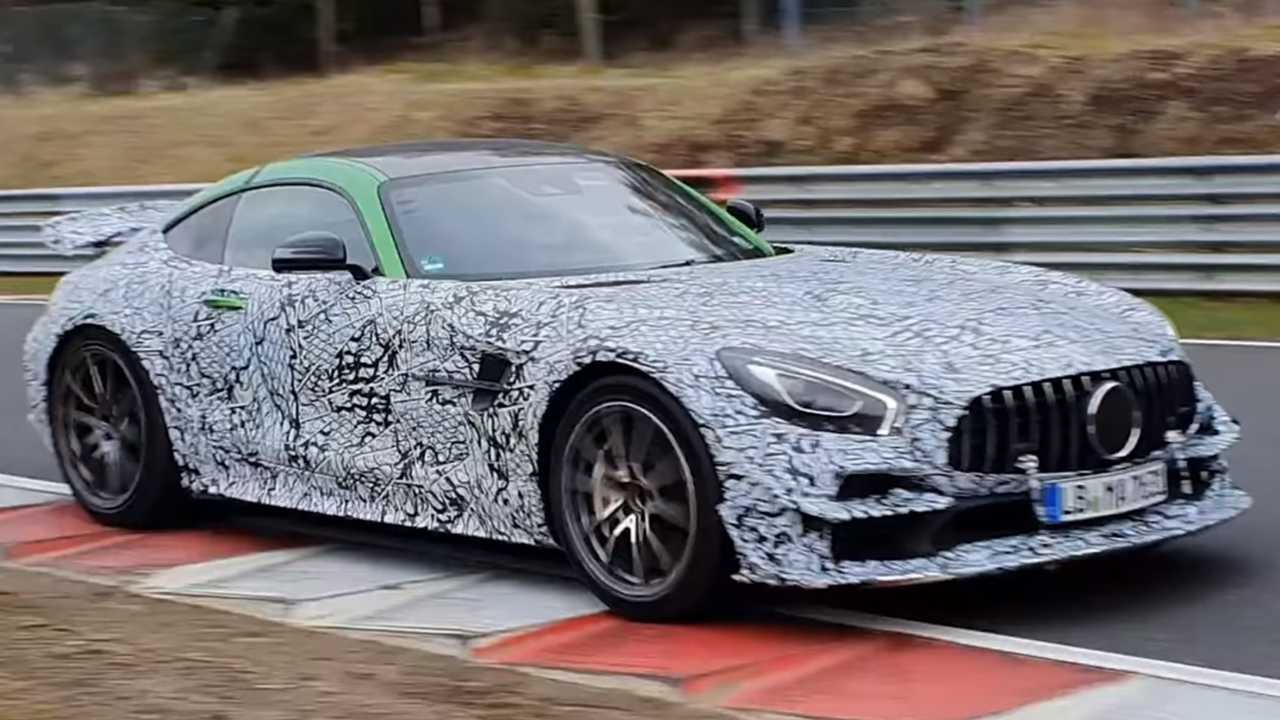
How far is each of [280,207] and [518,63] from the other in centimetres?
2207

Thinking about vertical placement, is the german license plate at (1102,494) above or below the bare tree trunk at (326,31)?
below

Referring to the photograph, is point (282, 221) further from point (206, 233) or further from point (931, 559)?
point (931, 559)

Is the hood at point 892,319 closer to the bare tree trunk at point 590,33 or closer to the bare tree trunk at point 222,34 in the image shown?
the bare tree trunk at point 590,33

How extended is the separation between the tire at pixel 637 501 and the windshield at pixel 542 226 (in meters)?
0.88

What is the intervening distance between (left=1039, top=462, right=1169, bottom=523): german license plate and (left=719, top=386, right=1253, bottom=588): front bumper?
63mm

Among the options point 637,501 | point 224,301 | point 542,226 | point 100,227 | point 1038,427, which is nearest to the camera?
point 1038,427

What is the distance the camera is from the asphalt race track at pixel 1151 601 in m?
6.04

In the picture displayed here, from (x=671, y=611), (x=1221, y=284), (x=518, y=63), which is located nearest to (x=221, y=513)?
(x=671, y=611)

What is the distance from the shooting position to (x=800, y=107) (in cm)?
2084

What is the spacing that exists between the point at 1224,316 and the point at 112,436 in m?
7.45

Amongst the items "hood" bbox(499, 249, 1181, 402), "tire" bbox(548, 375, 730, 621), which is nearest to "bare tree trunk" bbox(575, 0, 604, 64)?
"hood" bbox(499, 249, 1181, 402)

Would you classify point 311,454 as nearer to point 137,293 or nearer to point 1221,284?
point 137,293

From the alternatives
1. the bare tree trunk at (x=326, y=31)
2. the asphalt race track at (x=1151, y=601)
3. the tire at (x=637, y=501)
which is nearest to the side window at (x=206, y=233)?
the tire at (x=637, y=501)

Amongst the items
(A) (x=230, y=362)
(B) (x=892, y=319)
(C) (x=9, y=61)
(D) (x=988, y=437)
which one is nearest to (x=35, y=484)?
(A) (x=230, y=362)
